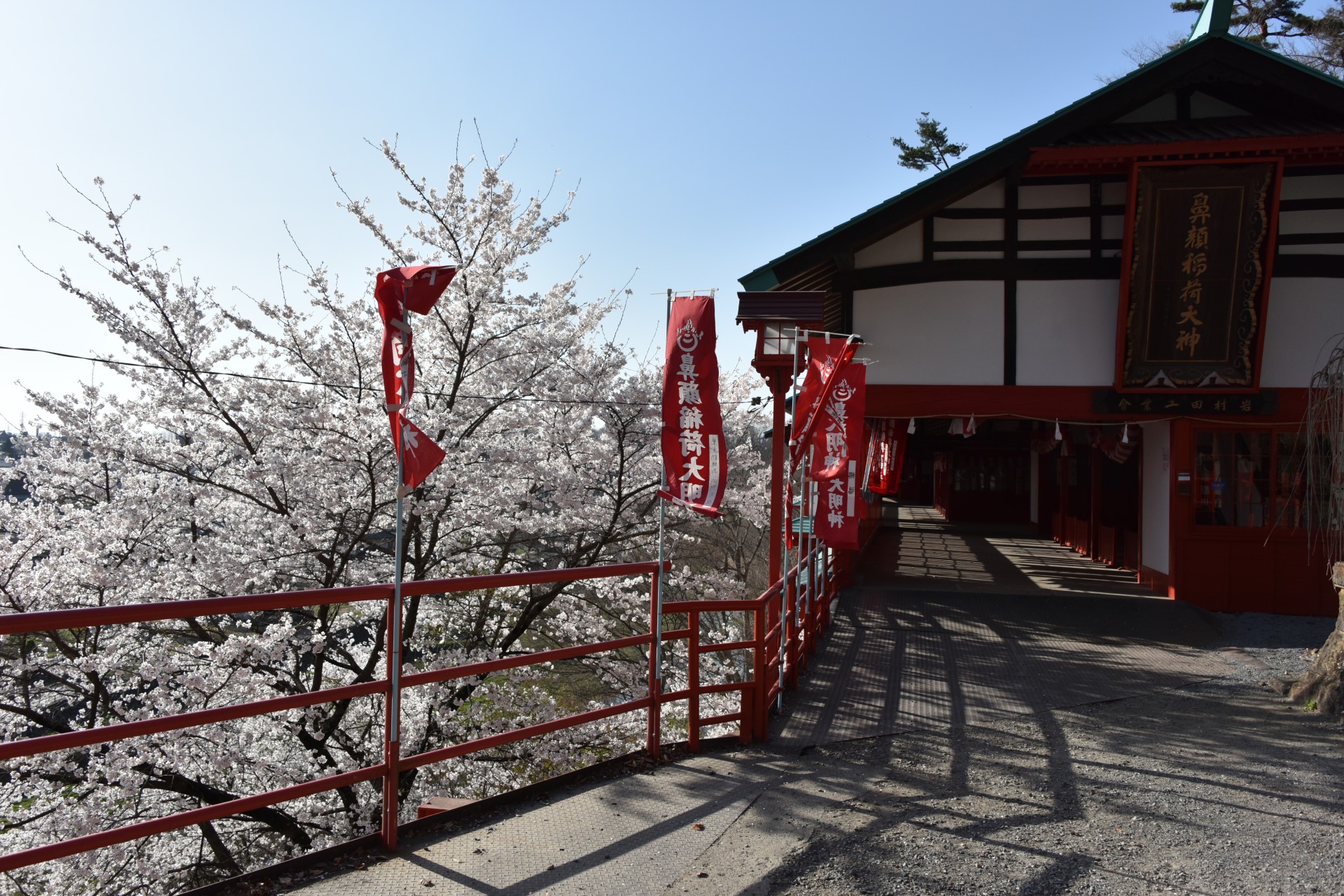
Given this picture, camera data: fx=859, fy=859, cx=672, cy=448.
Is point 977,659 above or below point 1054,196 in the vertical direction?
below

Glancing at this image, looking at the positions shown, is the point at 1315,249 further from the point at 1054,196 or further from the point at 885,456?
the point at 885,456

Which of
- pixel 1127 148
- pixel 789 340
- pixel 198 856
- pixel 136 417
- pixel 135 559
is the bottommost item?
pixel 198 856

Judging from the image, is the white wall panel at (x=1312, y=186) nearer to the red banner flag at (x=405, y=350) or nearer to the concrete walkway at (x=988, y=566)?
the concrete walkway at (x=988, y=566)

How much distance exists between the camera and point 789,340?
8469 mm

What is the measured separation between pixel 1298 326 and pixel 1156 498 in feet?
9.33

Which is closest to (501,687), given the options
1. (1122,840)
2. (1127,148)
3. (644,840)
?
(644,840)

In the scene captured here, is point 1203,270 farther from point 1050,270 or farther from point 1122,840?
point 1122,840

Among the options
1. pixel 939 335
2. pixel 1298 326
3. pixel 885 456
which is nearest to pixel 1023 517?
pixel 885 456

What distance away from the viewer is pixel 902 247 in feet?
39.3

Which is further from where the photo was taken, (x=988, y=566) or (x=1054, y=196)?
(x=988, y=566)

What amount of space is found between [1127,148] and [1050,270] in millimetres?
1775

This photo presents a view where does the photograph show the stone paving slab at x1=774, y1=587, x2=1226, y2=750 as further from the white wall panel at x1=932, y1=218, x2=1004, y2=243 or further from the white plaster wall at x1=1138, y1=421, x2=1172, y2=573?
the white wall panel at x1=932, y1=218, x2=1004, y2=243

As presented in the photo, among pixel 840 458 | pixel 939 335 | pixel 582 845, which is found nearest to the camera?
pixel 582 845

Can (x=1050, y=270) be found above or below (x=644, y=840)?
above
